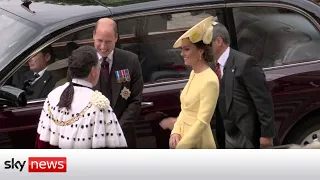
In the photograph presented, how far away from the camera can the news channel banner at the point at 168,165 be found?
316cm

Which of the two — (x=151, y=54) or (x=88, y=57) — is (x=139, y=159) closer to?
(x=88, y=57)

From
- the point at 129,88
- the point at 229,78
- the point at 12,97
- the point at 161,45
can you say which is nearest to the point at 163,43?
the point at 161,45

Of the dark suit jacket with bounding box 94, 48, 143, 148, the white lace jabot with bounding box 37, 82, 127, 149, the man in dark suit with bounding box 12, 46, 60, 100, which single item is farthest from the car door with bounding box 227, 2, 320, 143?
the white lace jabot with bounding box 37, 82, 127, 149

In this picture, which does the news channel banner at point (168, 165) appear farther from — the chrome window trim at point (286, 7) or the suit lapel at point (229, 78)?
the chrome window trim at point (286, 7)

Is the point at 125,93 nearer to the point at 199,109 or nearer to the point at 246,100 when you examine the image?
the point at 199,109

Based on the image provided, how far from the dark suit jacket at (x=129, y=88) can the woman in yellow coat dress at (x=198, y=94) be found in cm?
42

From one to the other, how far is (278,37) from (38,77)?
1826 mm

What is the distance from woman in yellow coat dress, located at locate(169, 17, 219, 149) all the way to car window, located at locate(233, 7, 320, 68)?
1065mm

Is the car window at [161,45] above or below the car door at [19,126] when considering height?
above

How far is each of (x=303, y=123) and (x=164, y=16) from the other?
1.34 metres

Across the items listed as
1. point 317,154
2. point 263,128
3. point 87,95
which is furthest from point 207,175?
point 263,128

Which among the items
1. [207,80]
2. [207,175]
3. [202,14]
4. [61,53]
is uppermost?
[202,14]

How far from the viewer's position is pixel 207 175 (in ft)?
10.4

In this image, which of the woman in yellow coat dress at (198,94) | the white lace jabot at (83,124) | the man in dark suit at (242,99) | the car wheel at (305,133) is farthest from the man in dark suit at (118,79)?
the car wheel at (305,133)
